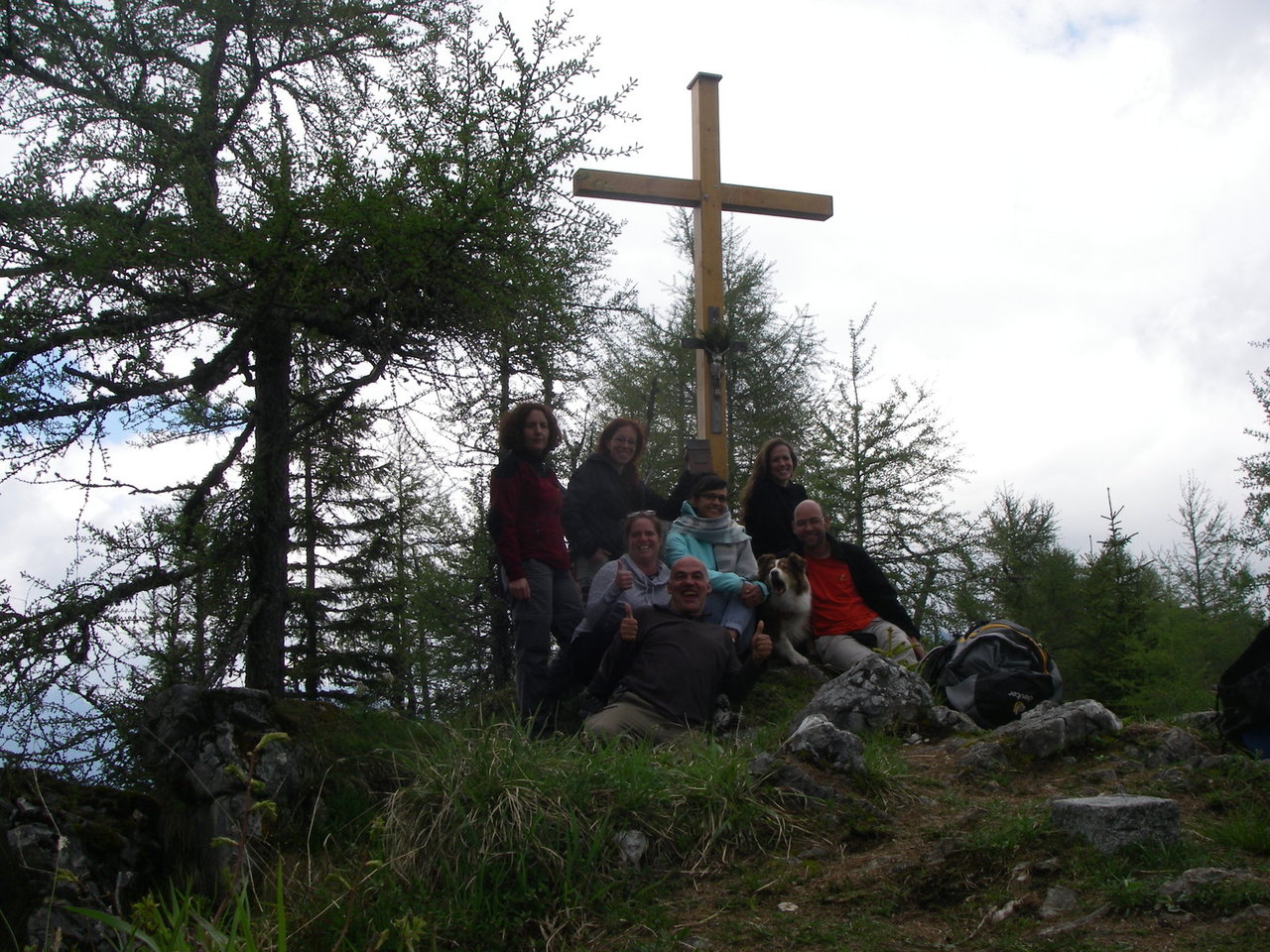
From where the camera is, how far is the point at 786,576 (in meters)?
7.52

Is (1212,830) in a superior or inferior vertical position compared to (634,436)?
inferior

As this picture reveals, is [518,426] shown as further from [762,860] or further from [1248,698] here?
[1248,698]

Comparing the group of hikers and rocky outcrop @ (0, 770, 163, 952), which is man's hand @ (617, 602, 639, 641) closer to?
the group of hikers

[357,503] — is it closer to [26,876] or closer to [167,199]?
[167,199]

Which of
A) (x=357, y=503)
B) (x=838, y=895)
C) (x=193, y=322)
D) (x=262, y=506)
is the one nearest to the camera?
(x=838, y=895)

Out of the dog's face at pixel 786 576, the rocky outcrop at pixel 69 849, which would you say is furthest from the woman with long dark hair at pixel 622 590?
the rocky outcrop at pixel 69 849

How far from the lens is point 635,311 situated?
8.79 m

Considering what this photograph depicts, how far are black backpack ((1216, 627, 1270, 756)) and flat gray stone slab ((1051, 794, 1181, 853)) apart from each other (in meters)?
1.24

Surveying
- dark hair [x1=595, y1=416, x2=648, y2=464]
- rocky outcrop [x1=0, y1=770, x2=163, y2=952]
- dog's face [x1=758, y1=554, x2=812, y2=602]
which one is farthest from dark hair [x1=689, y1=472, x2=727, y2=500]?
rocky outcrop [x1=0, y1=770, x2=163, y2=952]

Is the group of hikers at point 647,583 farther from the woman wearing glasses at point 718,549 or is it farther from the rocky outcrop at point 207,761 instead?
the rocky outcrop at point 207,761

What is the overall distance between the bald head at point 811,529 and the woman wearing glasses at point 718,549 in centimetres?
43

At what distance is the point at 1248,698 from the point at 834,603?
135 inches

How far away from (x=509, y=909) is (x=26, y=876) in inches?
Result: 106

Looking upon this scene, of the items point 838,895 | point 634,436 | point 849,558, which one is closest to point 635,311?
point 634,436
